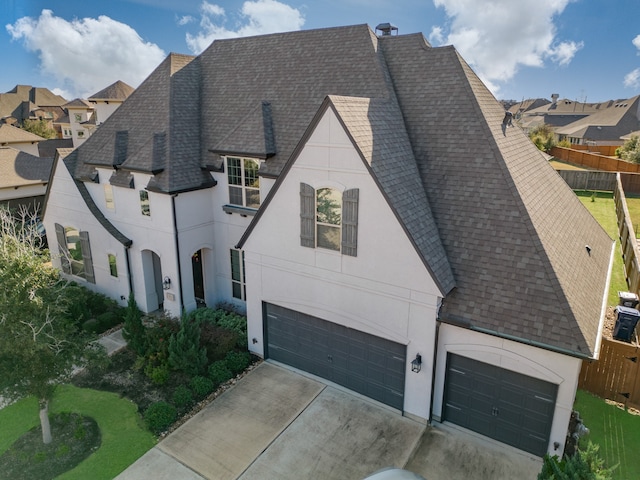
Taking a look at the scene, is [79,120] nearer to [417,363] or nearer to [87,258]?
[87,258]

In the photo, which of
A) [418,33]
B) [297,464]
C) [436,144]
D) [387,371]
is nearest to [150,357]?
A: [297,464]

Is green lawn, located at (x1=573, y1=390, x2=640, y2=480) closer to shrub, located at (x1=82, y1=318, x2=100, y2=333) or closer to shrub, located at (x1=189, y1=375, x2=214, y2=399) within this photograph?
shrub, located at (x1=189, y1=375, x2=214, y2=399)

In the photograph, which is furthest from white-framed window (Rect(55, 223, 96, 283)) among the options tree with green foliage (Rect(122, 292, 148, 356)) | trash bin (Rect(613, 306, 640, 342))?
trash bin (Rect(613, 306, 640, 342))

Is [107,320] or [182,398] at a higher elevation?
[107,320]

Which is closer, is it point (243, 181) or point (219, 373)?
point (219, 373)

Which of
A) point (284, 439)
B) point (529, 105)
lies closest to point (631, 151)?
point (284, 439)

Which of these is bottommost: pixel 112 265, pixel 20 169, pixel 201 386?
pixel 201 386
